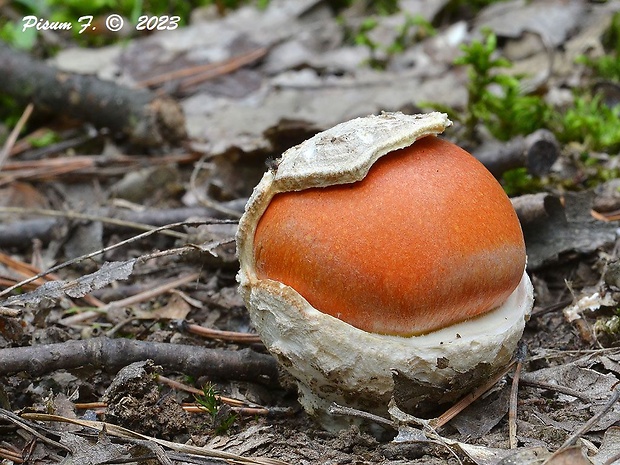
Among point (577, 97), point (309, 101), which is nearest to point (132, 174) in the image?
point (309, 101)

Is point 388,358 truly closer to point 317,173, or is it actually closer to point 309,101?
point 317,173

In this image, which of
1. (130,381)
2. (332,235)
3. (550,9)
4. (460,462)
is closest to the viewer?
(460,462)

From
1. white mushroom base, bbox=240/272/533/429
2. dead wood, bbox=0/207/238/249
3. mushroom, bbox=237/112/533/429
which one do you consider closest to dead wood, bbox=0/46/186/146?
A: dead wood, bbox=0/207/238/249

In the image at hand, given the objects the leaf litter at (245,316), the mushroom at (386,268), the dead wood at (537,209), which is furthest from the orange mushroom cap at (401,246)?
the dead wood at (537,209)

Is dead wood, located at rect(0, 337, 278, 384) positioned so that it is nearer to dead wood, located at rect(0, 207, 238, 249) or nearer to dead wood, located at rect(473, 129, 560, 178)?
dead wood, located at rect(0, 207, 238, 249)

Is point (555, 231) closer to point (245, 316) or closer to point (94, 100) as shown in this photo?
point (245, 316)

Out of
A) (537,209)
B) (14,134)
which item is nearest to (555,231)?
(537,209)
